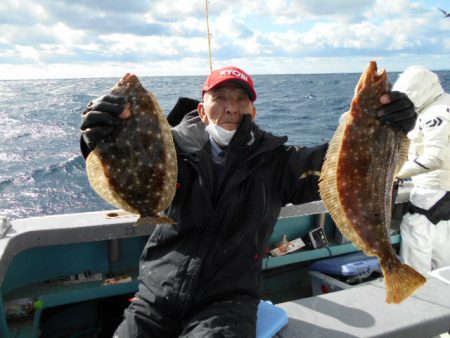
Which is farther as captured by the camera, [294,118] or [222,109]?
[294,118]

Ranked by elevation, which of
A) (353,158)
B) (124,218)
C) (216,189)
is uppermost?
(353,158)

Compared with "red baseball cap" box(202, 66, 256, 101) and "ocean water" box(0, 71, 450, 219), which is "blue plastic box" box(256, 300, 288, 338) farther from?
"ocean water" box(0, 71, 450, 219)

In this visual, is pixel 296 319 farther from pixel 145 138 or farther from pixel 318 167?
pixel 145 138

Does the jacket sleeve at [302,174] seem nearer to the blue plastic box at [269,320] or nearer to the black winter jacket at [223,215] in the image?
the black winter jacket at [223,215]

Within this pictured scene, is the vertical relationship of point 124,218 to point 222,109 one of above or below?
below

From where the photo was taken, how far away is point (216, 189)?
2881mm

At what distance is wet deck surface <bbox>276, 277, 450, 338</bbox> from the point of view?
9.35 feet

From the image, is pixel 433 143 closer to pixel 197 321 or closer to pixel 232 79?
pixel 232 79

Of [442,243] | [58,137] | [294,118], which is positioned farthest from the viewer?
[294,118]

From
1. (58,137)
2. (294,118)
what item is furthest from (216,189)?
(294,118)

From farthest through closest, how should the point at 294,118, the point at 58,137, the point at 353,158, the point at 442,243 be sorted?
the point at 294,118 → the point at 58,137 → the point at 442,243 → the point at 353,158

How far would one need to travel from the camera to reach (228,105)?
118 inches

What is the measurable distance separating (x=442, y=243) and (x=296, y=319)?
3776 millimetres

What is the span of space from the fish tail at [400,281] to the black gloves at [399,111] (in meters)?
0.81
